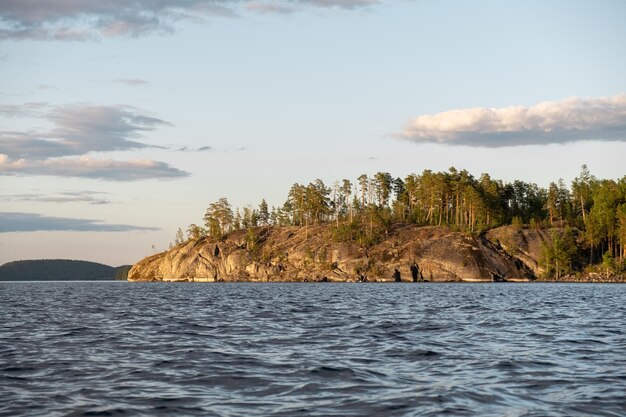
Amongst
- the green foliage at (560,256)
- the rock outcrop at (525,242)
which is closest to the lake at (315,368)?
the green foliage at (560,256)

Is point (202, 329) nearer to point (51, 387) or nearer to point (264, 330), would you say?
point (264, 330)

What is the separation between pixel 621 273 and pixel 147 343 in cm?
16189

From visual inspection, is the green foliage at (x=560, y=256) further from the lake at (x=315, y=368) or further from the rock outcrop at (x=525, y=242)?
the lake at (x=315, y=368)

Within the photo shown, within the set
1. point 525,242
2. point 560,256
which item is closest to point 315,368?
point 560,256

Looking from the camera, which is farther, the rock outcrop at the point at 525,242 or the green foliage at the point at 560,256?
the rock outcrop at the point at 525,242

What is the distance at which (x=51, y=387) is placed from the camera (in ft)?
62.8

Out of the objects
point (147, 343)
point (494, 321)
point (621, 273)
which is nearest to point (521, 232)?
point (621, 273)

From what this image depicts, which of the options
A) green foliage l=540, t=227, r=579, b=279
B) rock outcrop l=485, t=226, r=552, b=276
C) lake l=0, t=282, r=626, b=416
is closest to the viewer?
lake l=0, t=282, r=626, b=416

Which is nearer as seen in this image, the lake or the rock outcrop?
the lake

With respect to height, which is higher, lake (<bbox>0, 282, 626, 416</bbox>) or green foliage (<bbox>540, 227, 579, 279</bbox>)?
green foliage (<bbox>540, 227, 579, 279</bbox>)

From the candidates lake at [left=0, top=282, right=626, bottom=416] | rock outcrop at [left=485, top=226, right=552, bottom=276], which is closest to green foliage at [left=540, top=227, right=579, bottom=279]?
rock outcrop at [left=485, top=226, right=552, bottom=276]

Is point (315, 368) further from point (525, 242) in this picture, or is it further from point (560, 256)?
point (525, 242)

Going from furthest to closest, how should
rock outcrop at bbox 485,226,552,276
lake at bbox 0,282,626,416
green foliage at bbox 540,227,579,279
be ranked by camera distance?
rock outcrop at bbox 485,226,552,276, green foliage at bbox 540,227,579,279, lake at bbox 0,282,626,416

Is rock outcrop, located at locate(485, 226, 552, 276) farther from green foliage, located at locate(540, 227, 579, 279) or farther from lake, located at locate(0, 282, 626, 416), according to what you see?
lake, located at locate(0, 282, 626, 416)
